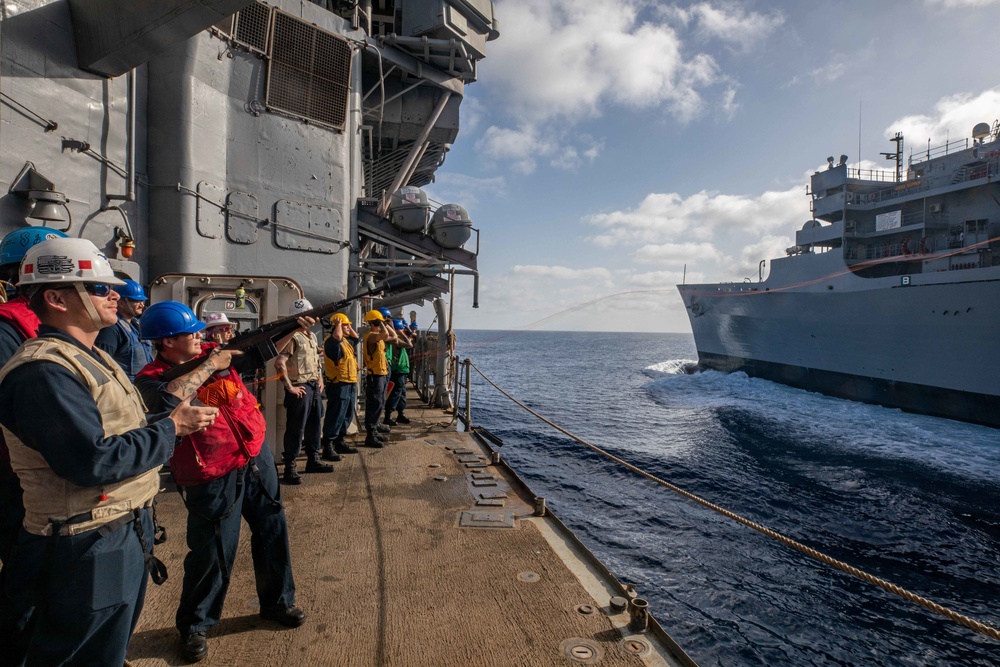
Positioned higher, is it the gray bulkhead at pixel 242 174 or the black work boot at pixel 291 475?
the gray bulkhead at pixel 242 174

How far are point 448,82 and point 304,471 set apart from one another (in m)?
8.31

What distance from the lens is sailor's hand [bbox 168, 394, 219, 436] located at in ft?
6.02

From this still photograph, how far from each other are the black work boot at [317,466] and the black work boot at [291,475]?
1.28ft

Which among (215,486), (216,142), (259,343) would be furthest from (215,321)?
(216,142)

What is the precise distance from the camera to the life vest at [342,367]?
596 cm

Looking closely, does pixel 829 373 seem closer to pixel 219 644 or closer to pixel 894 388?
pixel 894 388

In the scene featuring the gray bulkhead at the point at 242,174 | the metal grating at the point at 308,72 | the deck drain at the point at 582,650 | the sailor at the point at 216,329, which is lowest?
the deck drain at the point at 582,650

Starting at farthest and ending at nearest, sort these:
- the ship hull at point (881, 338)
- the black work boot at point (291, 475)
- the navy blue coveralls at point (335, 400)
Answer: the ship hull at point (881, 338) → the navy blue coveralls at point (335, 400) → the black work boot at point (291, 475)

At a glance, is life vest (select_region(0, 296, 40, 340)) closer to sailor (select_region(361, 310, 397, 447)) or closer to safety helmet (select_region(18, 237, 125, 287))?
safety helmet (select_region(18, 237, 125, 287))

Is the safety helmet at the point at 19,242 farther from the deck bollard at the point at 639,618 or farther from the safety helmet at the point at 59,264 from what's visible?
the deck bollard at the point at 639,618

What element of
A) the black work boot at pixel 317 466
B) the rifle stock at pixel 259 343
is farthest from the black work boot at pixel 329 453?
the rifle stock at pixel 259 343

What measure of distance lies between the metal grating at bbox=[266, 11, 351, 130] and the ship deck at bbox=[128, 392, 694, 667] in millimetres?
5234

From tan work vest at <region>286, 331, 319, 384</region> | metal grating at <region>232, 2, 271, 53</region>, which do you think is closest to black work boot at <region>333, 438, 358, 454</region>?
tan work vest at <region>286, 331, 319, 384</region>

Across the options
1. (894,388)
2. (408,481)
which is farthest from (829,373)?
(408,481)
